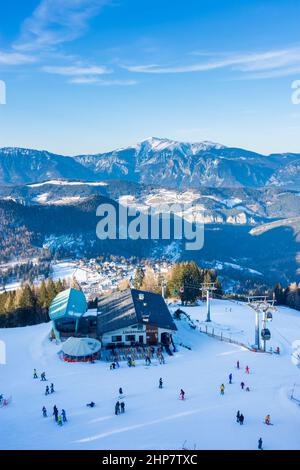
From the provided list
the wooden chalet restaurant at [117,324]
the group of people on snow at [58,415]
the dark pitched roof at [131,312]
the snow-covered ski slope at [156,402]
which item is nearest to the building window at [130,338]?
the wooden chalet restaurant at [117,324]

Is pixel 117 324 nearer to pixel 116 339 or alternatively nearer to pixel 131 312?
pixel 116 339

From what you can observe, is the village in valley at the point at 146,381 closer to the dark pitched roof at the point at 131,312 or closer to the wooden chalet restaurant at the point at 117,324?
the wooden chalet restaurant at the point at 117,324

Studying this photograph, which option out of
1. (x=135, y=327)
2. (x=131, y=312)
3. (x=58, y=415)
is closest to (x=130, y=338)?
(x=135, y=327)

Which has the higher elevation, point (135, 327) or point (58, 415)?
point (135, 327)

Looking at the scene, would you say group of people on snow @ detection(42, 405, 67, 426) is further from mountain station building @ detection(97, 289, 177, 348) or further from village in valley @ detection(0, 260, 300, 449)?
mountain station building @ detection(97, 289, 177, 348)

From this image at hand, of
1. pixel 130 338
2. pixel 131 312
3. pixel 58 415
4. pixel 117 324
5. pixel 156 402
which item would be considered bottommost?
pixel 156 402

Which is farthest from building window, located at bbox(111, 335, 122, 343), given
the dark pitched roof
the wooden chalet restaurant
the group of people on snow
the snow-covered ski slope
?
the group of people on snow
